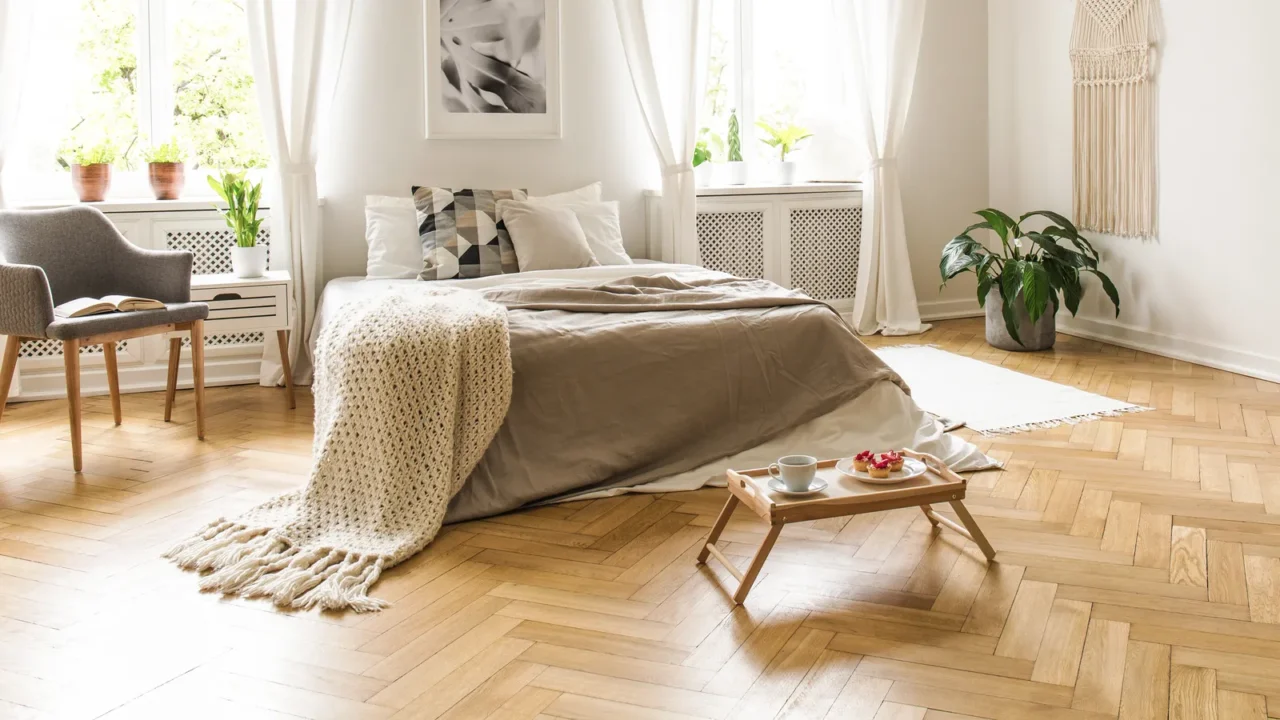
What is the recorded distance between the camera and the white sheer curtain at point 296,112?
4.93 metres

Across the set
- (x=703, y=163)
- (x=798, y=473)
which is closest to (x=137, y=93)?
(x=703, y=163)

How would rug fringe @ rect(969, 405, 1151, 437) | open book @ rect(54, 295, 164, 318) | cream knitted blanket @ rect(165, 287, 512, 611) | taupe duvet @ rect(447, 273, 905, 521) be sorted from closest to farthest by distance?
1. cream knitted blanket @ rect(165, 287, 512, 611)
2. taupe duvet @ rect(447, 273, 905, 521)
3. open book @ rect(54, 295, 164, 318)
4. rug fringe @ rect(969, 405, 1151, 437)

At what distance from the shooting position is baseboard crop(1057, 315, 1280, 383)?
4816 mm

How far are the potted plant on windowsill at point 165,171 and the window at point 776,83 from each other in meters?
2.63

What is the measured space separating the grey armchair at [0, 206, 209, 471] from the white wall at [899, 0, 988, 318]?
392cm

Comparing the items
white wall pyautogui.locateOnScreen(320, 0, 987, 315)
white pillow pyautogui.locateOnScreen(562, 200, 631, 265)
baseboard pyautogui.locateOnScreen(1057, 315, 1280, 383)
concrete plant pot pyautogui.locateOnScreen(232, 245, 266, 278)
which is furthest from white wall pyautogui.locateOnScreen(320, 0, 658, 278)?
baseboard pyautogui.locateOnScreen(1057, 315, 1280, 383)

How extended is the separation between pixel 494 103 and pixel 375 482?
2819 mm

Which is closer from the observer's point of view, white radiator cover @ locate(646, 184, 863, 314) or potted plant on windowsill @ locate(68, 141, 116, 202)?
potted plant on windowsill @ locate(68, 141, 116, 202)

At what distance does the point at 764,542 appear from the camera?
2.55 meters

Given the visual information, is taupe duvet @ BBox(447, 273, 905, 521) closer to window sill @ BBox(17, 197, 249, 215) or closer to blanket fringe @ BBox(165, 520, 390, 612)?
blanket fringe @ BBox(165, 520, 390, 612)

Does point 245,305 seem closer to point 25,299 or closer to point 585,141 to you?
point 25,299

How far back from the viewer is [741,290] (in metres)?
4.11

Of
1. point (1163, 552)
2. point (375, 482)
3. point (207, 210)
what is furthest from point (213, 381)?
point (1163, 552)

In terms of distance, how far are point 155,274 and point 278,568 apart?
6.41ft
